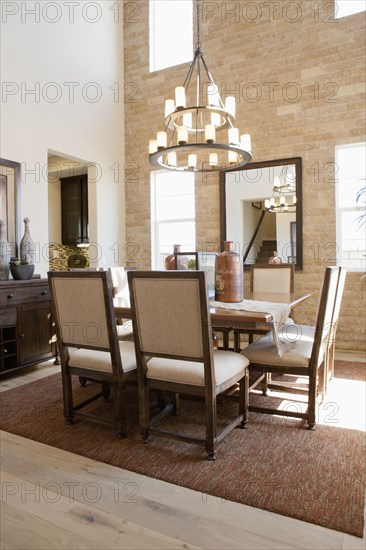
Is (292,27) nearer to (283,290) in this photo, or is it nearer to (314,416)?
(283,290)

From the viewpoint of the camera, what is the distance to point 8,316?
341 centimetres

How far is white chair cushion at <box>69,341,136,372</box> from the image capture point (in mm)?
2207

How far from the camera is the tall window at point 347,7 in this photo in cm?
447

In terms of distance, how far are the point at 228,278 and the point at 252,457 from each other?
3.63 ft

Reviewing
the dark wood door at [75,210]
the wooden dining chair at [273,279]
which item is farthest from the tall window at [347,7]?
the dark wood door at [75,210]

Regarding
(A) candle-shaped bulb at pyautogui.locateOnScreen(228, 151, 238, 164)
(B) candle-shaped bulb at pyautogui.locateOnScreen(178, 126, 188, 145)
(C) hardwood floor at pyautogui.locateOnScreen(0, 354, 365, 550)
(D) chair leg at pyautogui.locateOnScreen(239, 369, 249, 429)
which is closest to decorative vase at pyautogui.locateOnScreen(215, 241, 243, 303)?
(D) chair leg at pyautogui.locateOnScreen(239, 369, 249, 429)

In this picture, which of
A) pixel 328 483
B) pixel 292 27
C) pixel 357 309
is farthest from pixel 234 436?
pixel 292 27

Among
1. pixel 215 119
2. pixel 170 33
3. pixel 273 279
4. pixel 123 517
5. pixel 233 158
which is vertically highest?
pixel 170 33

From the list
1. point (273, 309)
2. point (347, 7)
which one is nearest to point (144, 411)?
point (273, 309)

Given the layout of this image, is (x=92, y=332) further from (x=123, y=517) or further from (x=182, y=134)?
(x=182, y=134)

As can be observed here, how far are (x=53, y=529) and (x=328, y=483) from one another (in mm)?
1199

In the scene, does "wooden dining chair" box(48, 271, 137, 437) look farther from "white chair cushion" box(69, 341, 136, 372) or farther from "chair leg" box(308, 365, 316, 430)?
"chair leg" box(308, 365, 316, 430)

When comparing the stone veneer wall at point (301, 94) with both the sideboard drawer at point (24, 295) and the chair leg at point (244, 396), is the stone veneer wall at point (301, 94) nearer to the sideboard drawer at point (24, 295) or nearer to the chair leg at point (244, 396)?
the sideboard drawer at point (24, 295)

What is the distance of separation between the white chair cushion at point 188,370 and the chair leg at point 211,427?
0.33 feet
